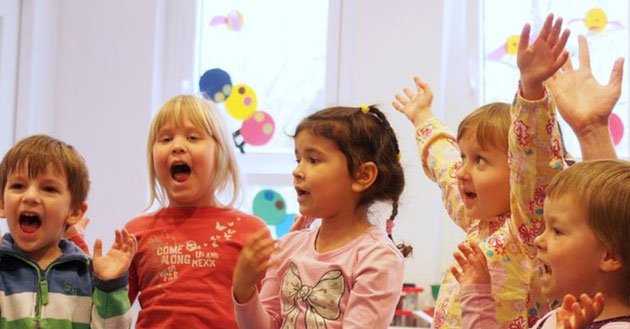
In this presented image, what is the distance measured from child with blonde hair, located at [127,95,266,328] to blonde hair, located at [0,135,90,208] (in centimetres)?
22

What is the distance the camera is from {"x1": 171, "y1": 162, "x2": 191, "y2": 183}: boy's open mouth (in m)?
2.31

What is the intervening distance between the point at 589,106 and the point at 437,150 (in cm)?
58

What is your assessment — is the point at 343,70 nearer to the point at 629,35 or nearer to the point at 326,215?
the point at 629,35

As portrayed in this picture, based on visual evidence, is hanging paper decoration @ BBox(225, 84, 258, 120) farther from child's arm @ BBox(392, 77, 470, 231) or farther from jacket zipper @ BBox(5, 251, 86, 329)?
jacket zipper @ BBox(5, 251, 86, 329)

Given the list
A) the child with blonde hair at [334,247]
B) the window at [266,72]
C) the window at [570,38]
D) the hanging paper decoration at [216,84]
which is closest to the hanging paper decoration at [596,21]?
the window at [570,38]

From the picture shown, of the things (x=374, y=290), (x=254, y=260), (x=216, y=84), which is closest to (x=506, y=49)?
(x=216, y=84)

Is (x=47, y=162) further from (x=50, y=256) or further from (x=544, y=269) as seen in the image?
(x=544, y=269)

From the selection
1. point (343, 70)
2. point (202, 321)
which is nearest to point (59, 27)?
point (343, 70)

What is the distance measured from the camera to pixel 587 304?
1.44 m

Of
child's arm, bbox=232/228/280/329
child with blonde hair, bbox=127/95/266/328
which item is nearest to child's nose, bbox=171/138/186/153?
child with blonde hair, bbox=127/95/266/328

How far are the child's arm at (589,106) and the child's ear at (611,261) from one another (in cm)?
32

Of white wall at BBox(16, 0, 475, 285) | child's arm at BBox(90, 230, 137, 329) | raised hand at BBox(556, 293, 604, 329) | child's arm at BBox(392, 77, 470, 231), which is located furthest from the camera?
white wall at BBox(16, 0, 475, 285)

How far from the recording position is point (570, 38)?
400 cm

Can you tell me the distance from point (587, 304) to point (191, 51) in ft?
10.3
